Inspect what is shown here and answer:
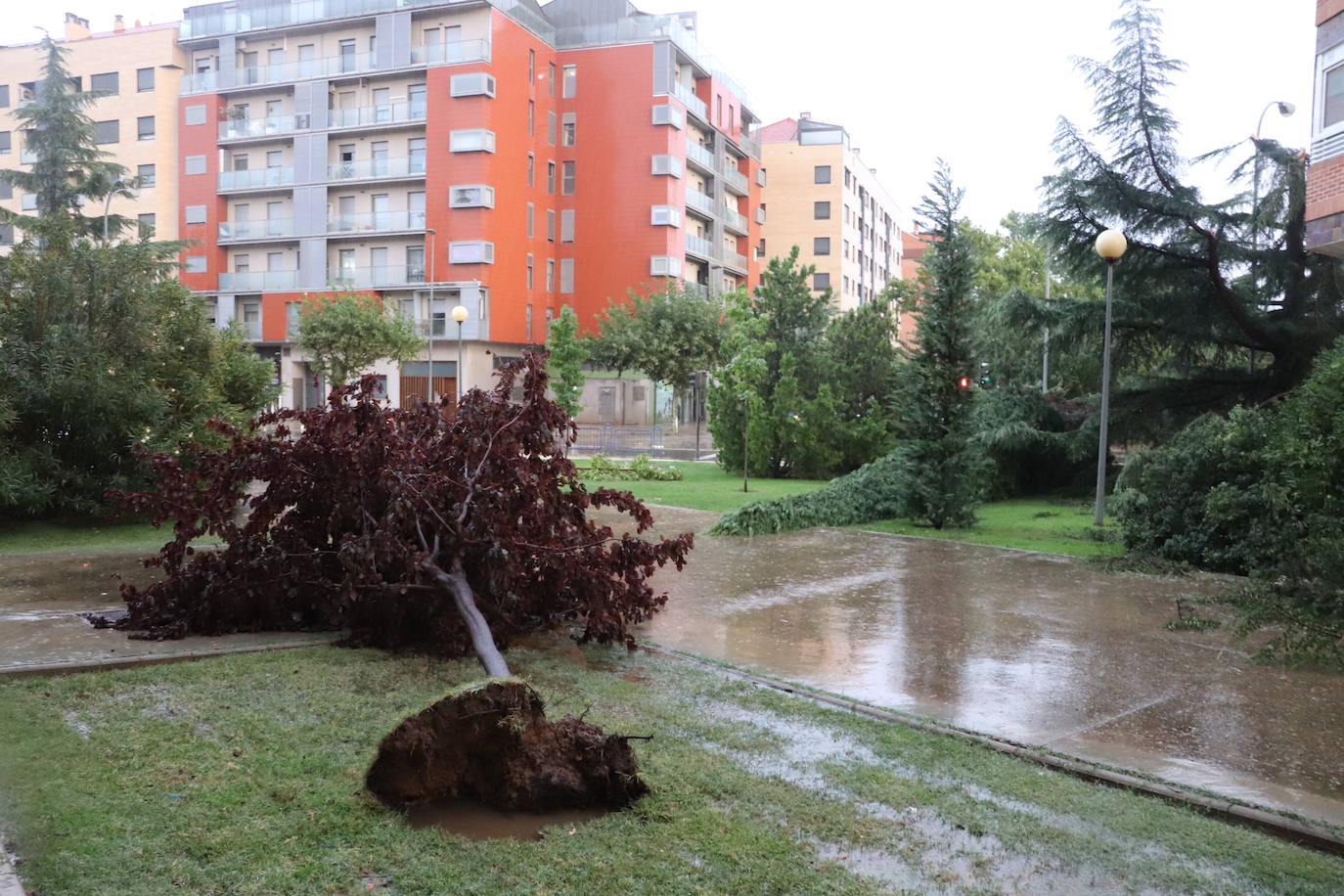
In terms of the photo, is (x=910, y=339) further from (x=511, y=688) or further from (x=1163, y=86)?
(x=511, y=688)

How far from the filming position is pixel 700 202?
59.0m

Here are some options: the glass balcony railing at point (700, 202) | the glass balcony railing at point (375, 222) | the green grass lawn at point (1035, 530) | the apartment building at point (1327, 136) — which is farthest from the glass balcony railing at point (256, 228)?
the apartment building at point (1327, 136)

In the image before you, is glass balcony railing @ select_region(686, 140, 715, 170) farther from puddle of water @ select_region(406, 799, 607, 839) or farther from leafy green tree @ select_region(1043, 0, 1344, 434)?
puddle of water @ select_region(406, 799, 607, 839)

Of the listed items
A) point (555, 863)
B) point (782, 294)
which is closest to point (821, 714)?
point (555, 863)

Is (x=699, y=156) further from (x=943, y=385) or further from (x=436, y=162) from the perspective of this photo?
(x=943, y=385)

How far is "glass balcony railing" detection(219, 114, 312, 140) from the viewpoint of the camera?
52219mm

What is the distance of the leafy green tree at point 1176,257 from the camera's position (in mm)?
20750

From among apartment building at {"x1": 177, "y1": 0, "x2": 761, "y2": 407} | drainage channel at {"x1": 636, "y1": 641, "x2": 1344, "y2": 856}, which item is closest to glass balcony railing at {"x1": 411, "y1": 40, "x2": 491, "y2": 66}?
apartment building at {"x1": 177, "y1": 0, "x2": 761, "y2": 407}

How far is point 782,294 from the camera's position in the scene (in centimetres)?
2848

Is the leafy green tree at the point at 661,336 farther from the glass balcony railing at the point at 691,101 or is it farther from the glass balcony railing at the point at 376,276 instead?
the glass balcony railing at the point at 691,101

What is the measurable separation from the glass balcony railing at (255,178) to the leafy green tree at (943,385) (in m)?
43.9

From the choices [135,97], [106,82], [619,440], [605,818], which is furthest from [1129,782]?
[106,82]

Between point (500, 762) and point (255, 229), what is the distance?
54.1 metres

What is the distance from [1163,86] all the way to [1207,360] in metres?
5.65
